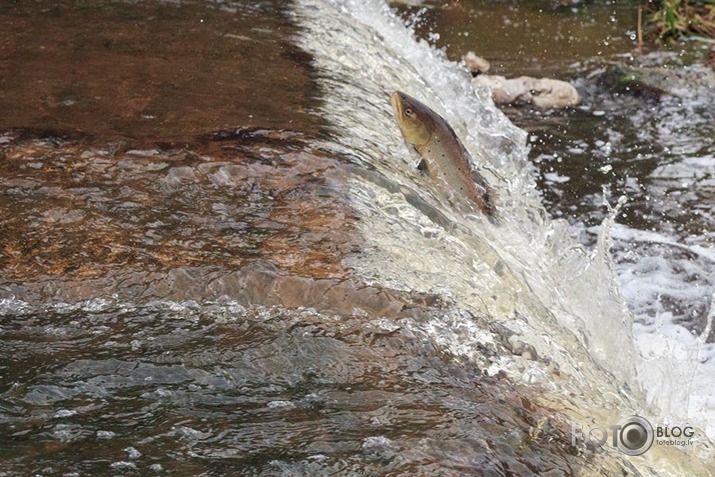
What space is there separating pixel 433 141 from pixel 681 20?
6.26 m

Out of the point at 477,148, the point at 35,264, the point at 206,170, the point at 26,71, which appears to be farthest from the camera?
the point at 477,148

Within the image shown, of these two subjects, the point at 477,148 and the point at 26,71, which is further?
the point at 477,148

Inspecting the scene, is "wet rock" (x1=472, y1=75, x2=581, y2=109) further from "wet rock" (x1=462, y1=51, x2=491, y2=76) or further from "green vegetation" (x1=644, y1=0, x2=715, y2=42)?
"green vegetation" (x1=644, y1=0, x2=715, y2=42)

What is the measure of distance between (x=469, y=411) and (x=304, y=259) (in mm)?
945

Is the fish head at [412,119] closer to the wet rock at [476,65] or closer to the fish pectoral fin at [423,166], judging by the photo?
the fish pectoral fin at [423,166]

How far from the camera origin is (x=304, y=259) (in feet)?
11.4

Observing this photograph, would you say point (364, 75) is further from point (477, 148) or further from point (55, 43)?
point (55, 43)

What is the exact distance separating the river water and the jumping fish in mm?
116

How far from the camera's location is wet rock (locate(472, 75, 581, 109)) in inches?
311

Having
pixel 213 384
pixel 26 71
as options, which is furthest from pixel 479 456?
pixel 26 71

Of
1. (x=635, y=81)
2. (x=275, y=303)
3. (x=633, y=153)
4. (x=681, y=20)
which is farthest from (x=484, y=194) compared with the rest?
(x=681, y=20)

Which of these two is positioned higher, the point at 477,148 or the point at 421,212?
the point at 421,212

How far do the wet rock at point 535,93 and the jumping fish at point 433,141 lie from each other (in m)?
3.54

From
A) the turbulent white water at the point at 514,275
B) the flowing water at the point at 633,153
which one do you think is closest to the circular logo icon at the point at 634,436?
the turbulent white water at the point at 514,275
